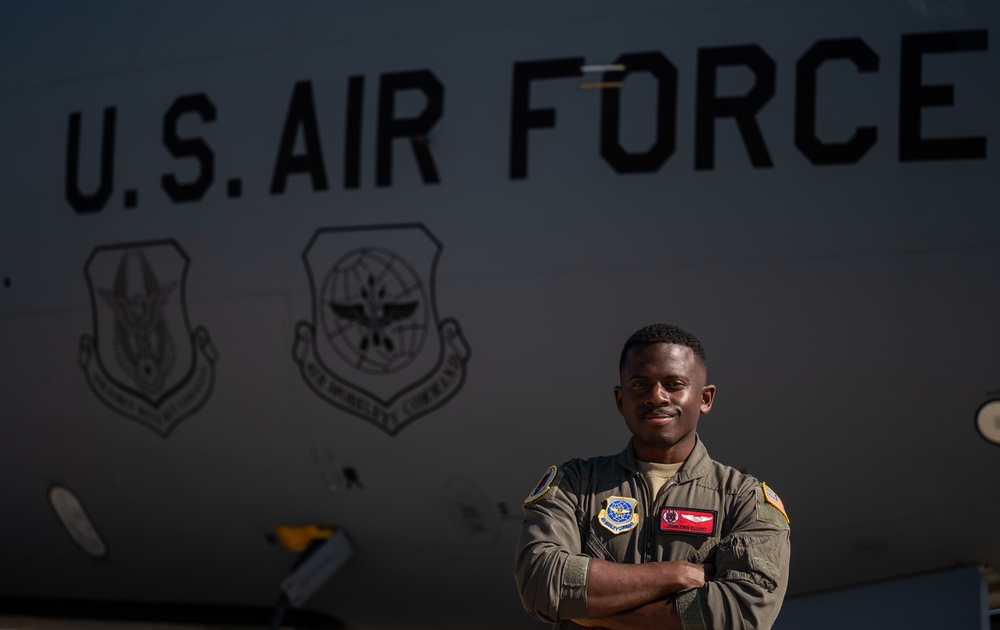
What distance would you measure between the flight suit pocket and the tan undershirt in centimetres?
20

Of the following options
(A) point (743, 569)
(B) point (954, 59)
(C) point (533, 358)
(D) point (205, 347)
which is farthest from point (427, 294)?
(A) point (743, 569)

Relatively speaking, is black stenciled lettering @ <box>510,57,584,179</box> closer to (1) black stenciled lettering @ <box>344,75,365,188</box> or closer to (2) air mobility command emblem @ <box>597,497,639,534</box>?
(1) black stenciled lettering @ <box>344,75,365,188</box>

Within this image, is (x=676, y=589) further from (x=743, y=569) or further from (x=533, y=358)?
(x=533, y=358)

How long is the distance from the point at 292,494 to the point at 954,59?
3929 mm

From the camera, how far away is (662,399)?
2.63 m

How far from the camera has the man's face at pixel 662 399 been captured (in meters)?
2.64

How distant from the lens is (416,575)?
239 inches

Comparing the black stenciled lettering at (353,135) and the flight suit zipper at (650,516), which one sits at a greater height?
the black stenciled lettering at (353,135)

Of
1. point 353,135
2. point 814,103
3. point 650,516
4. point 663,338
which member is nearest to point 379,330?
point 353,135

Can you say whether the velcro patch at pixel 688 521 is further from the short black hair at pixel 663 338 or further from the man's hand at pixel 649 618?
the short black hair at pixel 663 338

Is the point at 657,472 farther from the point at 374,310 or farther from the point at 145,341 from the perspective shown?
the point at 145,341

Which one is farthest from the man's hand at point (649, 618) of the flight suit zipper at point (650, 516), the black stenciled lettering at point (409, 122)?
the black stenciled lettering at point (409, 122)

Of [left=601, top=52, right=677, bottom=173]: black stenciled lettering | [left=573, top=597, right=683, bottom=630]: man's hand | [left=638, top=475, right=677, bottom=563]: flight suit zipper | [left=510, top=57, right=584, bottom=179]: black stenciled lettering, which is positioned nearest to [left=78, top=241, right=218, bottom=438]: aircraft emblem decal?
[left=510, top=57, right=584, bottom=179]: black stenciled lettering

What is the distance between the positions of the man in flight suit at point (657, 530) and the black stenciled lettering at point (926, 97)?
2759 millimetres
